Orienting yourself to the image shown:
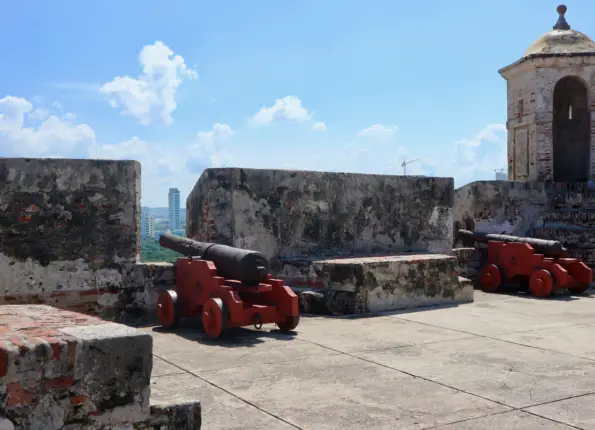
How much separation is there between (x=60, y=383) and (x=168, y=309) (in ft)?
11.6

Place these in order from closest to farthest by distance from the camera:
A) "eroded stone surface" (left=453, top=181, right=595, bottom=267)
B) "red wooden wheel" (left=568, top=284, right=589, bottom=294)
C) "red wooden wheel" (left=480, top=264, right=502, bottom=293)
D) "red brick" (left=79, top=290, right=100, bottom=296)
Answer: "red brick" (left=79, top=290, right=100, bottom=296) → "red wooden wheel" (left=568, top=284, right=589, bottom=294) → "red wooden wheel" (left=480, top=264, right=502, bottom=293) → "eroded stone surface" (left=453, top=181, right=595, bottom=267)

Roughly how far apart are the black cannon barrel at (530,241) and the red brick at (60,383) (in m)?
7.69

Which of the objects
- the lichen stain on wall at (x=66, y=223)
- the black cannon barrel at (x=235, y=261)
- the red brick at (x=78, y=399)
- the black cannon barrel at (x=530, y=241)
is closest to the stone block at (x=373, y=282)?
the black cannon barrel at (x=235, y=261)

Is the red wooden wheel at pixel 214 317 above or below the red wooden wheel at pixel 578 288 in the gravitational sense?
above

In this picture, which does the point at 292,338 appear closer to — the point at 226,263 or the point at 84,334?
the point at 226,263

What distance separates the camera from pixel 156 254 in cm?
733

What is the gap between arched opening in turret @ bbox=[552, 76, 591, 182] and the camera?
13219mm

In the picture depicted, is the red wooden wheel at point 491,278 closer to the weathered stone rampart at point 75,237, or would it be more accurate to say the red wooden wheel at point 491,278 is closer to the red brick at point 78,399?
the weathered stone rampart at point 75,237

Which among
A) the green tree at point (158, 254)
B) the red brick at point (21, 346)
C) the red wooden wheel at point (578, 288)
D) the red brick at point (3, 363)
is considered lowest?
the red wooden wheel at point (578, 288)

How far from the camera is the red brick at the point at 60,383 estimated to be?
2336 mm

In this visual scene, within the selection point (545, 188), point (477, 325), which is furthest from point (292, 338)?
point (545, 188)

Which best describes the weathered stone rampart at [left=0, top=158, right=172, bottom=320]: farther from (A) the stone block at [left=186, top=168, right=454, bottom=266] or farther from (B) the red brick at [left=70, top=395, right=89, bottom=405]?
(B) the red brick at [left=70, top=395, right=89, bottom=405]

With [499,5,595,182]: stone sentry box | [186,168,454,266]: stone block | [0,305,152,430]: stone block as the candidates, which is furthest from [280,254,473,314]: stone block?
[499,5,595,182]: stone sentry box

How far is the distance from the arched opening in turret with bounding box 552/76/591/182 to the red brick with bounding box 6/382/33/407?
12493 millimetres
